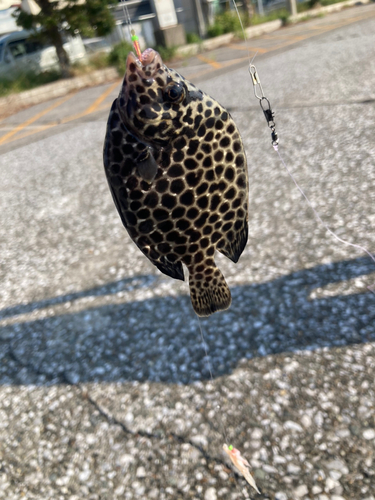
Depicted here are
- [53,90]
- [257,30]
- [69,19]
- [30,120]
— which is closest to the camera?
[30,120]

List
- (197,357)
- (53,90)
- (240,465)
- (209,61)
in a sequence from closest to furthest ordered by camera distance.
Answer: (240,465) < (197,357) < (53,90) < (209,61)

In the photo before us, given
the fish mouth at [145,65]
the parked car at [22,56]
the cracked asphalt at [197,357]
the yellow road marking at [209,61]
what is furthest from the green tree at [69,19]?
the fish mouth at [145,65]

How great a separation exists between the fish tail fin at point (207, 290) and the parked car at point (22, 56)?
52.7 ft

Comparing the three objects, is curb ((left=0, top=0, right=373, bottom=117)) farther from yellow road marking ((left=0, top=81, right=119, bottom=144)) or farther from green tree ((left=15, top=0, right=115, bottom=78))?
yellow road marking ((left=0, top=81, right=119, bottom=144))

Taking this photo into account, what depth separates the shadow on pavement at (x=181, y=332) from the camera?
9.74 feet

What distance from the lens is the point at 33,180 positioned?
283 inches

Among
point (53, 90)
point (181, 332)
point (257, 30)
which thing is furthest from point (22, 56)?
point (181, 332)

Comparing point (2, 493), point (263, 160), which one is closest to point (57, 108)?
point (263, 160)

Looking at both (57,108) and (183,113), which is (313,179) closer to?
(183,113)

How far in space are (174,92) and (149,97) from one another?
0.07 meters

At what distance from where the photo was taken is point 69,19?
12.6m

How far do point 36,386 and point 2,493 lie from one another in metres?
0.82

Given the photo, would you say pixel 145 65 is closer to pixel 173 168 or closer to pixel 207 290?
pixel 173 168

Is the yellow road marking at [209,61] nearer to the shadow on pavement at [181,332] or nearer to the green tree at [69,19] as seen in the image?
the green tree at [69,19]
